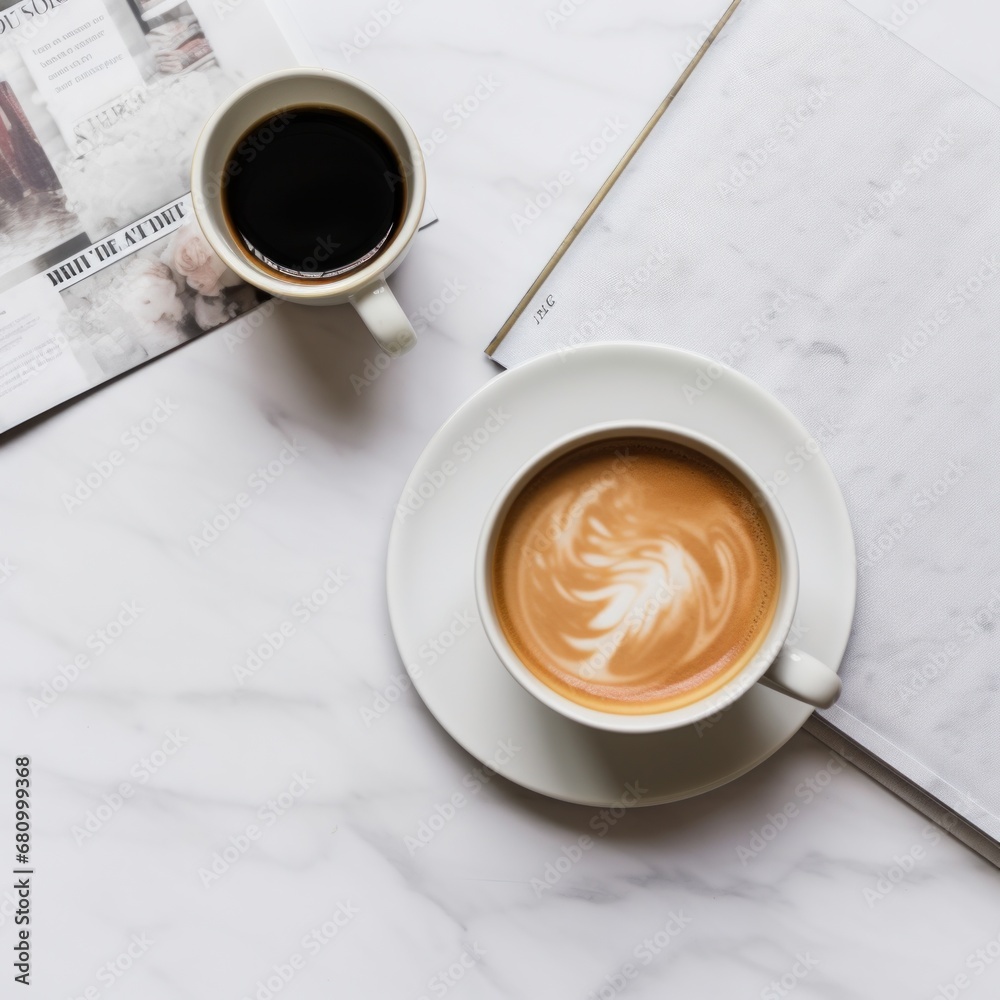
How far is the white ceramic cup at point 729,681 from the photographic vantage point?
0.69 meters

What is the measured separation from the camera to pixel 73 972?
3.06 feet

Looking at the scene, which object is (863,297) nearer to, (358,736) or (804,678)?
(804,678)

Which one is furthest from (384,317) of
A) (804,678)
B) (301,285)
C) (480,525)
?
(804,678)

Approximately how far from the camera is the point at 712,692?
2.44 ft

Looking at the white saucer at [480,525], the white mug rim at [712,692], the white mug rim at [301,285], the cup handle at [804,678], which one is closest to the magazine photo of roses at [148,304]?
the white mug rim at [301,285]

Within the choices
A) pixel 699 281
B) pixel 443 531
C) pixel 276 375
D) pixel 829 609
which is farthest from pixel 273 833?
pixel 699 281

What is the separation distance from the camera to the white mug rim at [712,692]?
695 mm

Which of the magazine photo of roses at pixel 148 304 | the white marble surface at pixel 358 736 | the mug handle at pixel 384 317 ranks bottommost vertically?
→ the white marble surface at pixel 358 736

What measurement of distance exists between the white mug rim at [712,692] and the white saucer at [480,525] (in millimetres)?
100

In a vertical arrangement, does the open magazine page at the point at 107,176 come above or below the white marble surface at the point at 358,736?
above

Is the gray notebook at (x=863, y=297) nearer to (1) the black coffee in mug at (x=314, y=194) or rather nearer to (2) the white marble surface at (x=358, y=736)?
(2) the white marble surface at (x=358, y=736)

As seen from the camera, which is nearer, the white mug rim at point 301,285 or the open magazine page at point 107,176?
the white mug rim at point 301,285

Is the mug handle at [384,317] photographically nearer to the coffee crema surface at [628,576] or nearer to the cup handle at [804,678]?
the coffee crema surface at [628,576]

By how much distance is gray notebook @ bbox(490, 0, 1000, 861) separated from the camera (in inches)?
34.0
